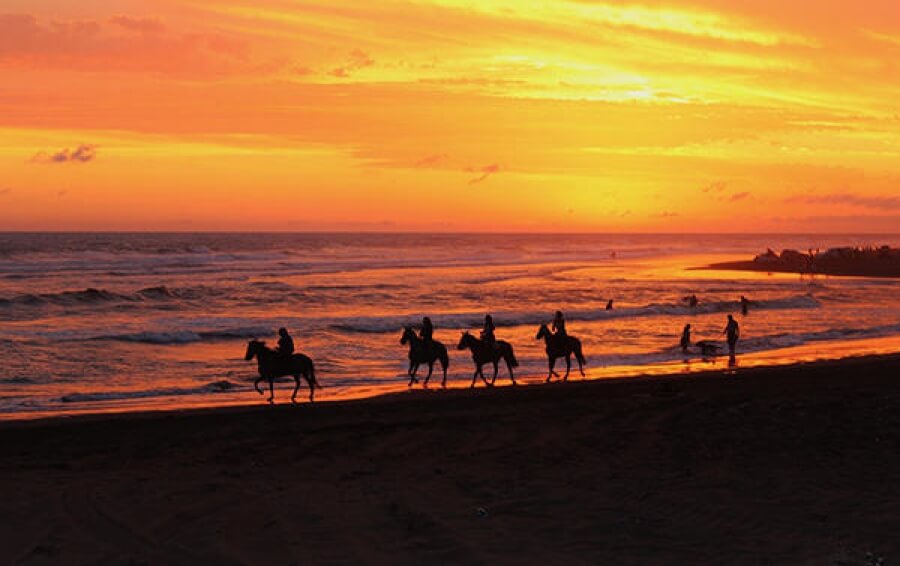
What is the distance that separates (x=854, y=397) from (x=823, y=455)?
14.3 feet

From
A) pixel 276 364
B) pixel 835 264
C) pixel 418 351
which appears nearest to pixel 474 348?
pixel 418 351

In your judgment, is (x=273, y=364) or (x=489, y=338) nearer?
(x=273, y=364)

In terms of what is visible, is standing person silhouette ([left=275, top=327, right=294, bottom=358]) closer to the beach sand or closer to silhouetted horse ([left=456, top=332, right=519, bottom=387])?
the beach sand

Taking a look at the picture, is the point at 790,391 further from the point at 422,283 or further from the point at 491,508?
the point at 422,283

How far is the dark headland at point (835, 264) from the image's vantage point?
84.7m

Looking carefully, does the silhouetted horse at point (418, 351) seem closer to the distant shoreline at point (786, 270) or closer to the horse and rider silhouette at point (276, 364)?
the horse and rider silhouette at point (276, 364)

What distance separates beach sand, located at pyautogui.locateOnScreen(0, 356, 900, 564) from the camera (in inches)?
367

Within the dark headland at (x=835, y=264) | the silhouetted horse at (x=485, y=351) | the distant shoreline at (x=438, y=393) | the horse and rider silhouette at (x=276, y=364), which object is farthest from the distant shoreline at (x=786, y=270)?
the horse and rider silhouette at (x=276, y=364)

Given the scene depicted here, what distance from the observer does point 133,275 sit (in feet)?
252

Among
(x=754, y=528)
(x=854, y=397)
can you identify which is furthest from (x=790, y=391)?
(x=754, y=528)

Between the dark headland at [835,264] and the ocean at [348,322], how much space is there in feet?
19.3

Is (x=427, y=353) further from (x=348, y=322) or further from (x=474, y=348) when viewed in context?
(x=348, y=322)

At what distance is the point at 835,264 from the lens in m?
92.5

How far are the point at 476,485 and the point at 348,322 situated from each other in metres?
28.9
